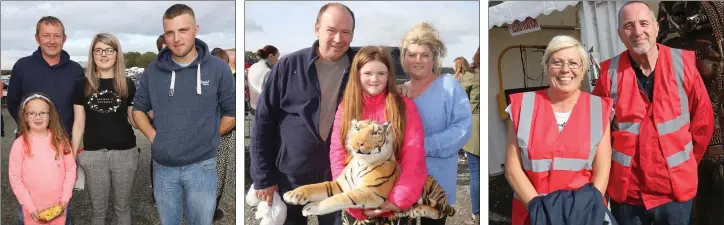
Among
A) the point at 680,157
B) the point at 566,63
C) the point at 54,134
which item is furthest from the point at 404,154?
the point at 54,134

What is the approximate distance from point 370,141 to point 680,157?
5.15 ft

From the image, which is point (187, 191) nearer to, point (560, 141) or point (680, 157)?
point (560, 141)

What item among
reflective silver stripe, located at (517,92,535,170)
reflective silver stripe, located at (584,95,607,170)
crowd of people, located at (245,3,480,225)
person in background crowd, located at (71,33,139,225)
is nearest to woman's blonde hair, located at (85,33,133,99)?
person in background crowd, located at (71,33,139,225)

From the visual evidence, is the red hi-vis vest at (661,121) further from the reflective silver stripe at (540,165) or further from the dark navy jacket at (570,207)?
the reflective silver stripe at (540,165)

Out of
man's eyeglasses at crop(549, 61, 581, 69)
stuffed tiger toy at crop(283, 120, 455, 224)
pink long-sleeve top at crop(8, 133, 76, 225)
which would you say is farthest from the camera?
pink long-sleeve top at crop(8, 133, 76, 225)

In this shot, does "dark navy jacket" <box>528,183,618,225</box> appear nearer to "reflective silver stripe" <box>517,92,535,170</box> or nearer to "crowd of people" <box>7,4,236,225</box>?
"reflective silver stripe" <box>517,92,535,170</box>

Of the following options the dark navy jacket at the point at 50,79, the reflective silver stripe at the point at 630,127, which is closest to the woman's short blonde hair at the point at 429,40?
the reflective silver stripe at the point at 630,127

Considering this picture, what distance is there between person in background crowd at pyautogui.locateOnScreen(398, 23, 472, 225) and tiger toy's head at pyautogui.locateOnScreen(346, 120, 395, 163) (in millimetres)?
213

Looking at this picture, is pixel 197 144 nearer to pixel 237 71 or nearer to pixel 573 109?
pixel 237 71

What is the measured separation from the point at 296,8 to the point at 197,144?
0.87m

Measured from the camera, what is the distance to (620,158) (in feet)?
11.1

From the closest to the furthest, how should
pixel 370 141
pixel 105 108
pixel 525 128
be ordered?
pixel 370 141
pixel 525 128
pixel 105 108

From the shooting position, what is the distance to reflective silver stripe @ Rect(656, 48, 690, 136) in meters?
3.37

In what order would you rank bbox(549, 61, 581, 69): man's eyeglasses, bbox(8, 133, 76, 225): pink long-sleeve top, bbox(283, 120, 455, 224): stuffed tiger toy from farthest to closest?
bbox(8, 133, 76, 225): pink long-sleeve top → bbox(549, 61, 581, 69): man's eyeglasses → bbox(283, 120, 455, 224): stuffed tiger toy
